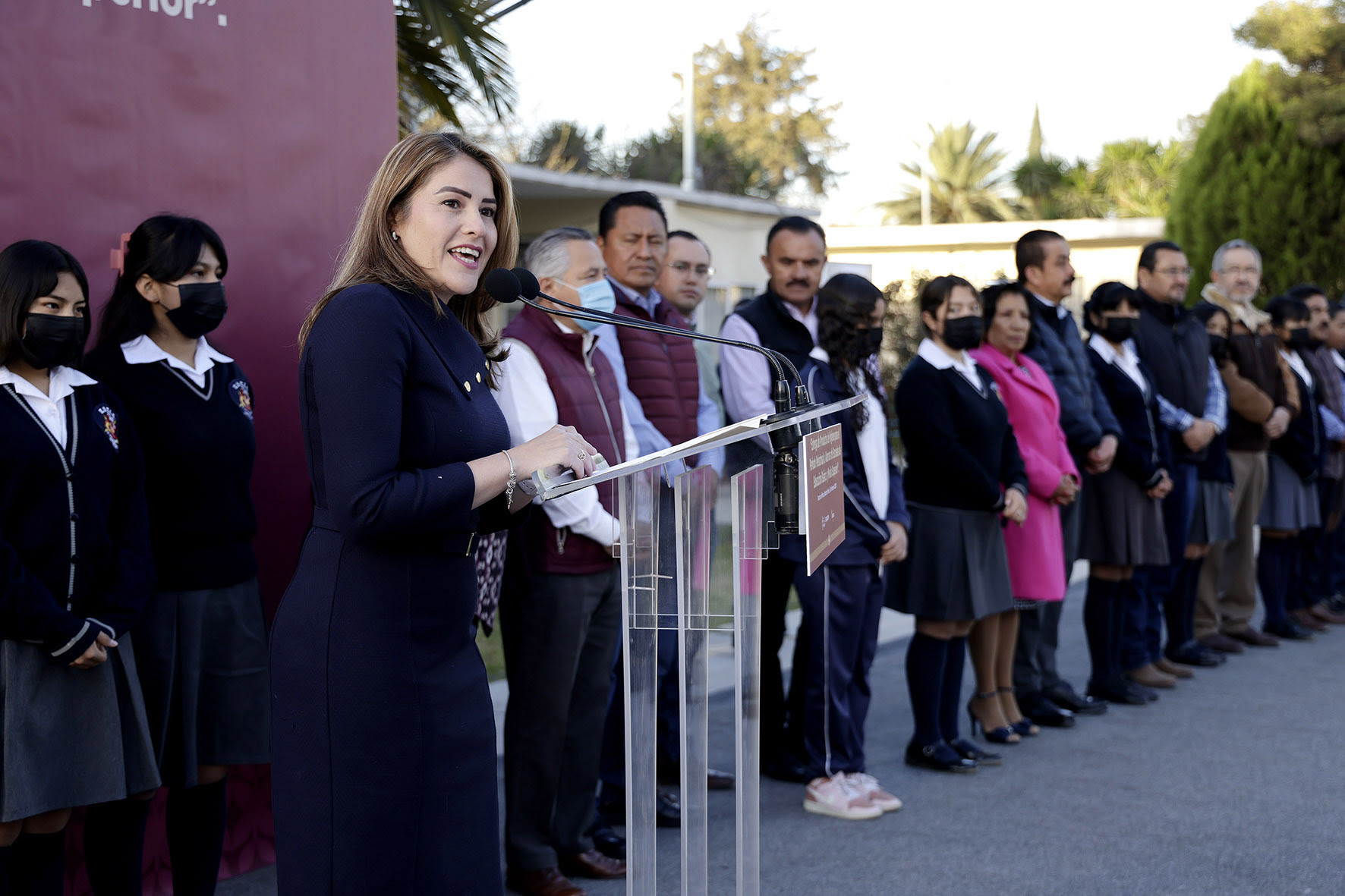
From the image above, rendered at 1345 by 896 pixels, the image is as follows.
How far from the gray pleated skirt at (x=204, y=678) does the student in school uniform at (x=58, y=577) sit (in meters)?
0.13

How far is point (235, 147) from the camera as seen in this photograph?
13.4 ft

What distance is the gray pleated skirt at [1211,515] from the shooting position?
7.29m

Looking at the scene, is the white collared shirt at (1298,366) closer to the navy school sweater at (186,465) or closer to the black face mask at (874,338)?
the black face mask at (874,338)

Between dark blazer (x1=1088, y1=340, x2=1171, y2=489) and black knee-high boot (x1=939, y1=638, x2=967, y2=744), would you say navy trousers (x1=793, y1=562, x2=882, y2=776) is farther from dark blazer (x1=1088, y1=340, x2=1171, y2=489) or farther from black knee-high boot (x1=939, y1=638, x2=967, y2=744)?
dark blazer (x1=1088, y1=340, x2=1171, y2=489)

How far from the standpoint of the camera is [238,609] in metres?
3.61

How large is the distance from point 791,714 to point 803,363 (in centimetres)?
148

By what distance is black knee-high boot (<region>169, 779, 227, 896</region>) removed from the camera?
351 centimetres

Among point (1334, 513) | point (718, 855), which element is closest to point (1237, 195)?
point (1334, 513)

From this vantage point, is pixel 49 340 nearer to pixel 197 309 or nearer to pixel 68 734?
pixel 197 309

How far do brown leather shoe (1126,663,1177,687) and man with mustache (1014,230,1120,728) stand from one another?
524mm

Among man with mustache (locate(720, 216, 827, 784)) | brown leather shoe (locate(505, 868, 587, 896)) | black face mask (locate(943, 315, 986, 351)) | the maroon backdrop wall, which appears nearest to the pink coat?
black face mask (locate(943, 315, 986, 351))

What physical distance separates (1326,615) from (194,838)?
7.65m

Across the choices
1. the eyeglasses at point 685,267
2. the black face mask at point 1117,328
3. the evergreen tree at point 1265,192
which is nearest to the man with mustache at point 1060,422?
the black face mask at point 1117,328

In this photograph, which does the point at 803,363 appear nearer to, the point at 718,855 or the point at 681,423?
the point at 681,423
